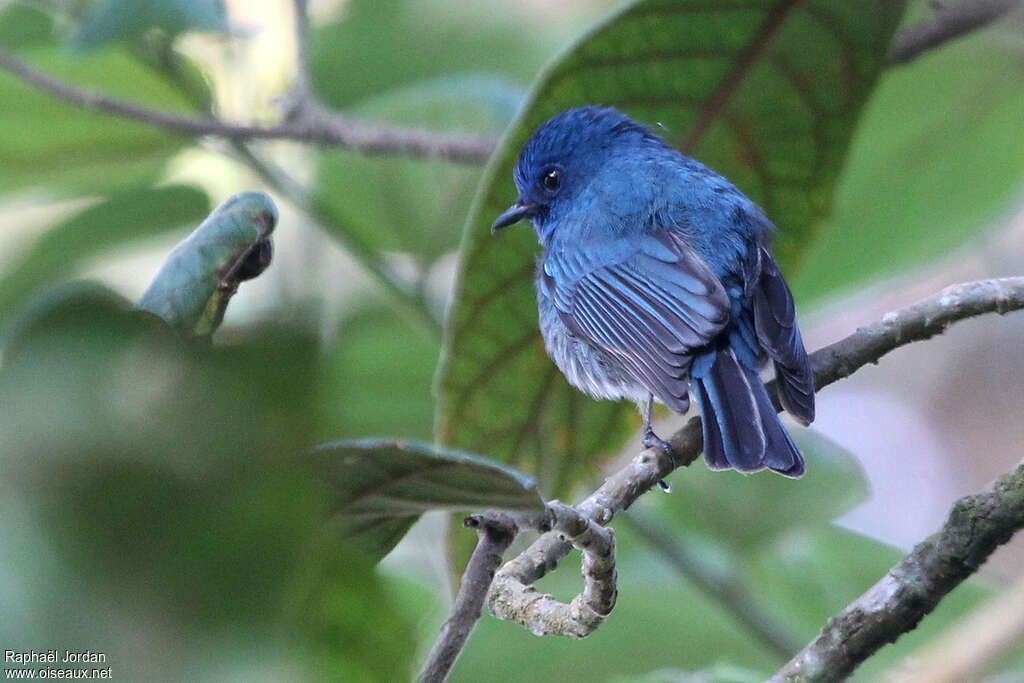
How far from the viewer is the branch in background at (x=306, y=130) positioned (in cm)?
297

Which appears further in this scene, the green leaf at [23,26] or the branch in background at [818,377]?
the green leaf at [23,26]

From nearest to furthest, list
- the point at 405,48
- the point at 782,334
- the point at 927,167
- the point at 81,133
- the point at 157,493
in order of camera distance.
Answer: the point at 157,493 < the point at 782,334 < the point at 81,133 < the point at 927,167 < the point at 405,48

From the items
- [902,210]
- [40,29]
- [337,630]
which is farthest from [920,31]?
[337,630]

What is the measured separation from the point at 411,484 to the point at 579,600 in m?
0.38

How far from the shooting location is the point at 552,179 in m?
4.09

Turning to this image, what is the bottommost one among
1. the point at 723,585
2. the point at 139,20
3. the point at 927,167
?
the point at 723,585

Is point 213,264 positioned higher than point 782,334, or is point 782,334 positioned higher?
point 213,264

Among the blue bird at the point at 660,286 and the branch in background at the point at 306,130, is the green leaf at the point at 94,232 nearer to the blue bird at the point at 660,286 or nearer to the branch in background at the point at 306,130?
the branch in background at the point at 306,130

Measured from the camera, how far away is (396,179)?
3.33m

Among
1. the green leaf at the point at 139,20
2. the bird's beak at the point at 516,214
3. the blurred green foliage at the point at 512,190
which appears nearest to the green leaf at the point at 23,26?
the blurred green foliage at the point at 512,190

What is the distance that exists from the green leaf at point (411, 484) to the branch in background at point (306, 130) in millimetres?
1823

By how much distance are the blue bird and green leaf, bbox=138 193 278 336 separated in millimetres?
1567

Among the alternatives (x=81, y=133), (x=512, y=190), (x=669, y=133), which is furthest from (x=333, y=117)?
(x=669, y=133)

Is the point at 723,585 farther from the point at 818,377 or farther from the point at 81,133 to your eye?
the point at 81,133
